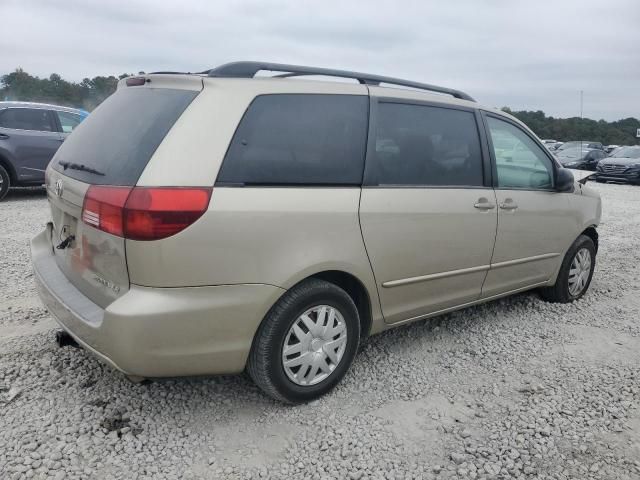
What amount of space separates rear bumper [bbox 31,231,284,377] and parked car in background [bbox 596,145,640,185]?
19.5 metres

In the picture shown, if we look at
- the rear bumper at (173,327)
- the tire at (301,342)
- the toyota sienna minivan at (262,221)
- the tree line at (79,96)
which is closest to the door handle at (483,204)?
the toyota sienna minivan at (262,221)

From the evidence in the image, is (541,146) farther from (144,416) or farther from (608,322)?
(144,416)

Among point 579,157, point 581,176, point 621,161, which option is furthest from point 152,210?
point 579,157

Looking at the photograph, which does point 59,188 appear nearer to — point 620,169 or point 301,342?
point 301,342

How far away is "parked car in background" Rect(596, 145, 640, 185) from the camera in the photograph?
18.7m

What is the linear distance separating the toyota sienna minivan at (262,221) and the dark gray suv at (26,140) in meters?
6.56

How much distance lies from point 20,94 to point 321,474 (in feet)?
87.6

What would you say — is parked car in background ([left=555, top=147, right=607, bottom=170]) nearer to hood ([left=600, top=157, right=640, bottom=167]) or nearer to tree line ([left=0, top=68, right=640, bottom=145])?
tree line ([left=0, top=68, right=640, bottom=145])

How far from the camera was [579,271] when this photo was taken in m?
4.75

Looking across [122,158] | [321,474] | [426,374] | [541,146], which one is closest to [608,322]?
[541,146]

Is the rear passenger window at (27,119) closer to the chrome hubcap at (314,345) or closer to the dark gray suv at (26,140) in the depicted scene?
the dark gray suv at (26,140)

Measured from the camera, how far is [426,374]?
11.0 ft

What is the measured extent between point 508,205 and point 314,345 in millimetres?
1813

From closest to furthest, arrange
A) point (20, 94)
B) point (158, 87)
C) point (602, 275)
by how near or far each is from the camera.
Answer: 1. point (158, 87)
2. point (602, 275)
3. point (20, 94)
